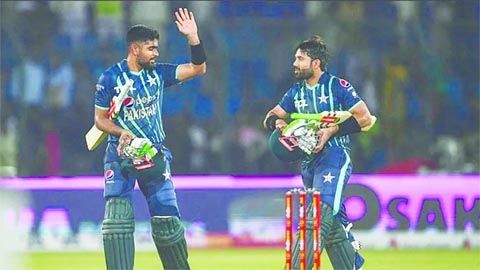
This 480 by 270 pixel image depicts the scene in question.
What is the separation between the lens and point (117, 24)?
1670 cm

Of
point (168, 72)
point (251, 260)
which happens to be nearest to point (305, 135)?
point (168, 72)

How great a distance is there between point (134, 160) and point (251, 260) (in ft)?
16.7

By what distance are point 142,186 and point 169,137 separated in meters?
7.31

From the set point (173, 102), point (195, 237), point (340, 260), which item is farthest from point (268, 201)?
point (340, 260)

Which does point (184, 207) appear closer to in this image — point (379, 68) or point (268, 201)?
point (268, 201)

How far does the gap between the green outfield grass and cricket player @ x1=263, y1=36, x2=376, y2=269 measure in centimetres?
269

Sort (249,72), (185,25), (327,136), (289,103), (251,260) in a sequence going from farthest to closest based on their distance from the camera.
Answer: (249,72) < (251,260) < (289,103) < (327,136) < (185,25)

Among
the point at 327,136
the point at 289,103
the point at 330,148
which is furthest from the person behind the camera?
the point at 289,103

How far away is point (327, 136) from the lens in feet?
30.3

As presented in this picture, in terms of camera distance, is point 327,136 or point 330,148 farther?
point 330,148

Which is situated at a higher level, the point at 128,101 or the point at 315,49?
the point at 315,49

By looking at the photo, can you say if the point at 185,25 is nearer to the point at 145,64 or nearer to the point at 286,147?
the point at 145,64

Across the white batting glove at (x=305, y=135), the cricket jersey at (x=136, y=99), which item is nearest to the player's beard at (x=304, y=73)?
the white batting glove at (x=305, y=135)

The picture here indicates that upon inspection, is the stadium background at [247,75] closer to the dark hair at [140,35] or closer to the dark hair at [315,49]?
the dark hair at [315,49]
